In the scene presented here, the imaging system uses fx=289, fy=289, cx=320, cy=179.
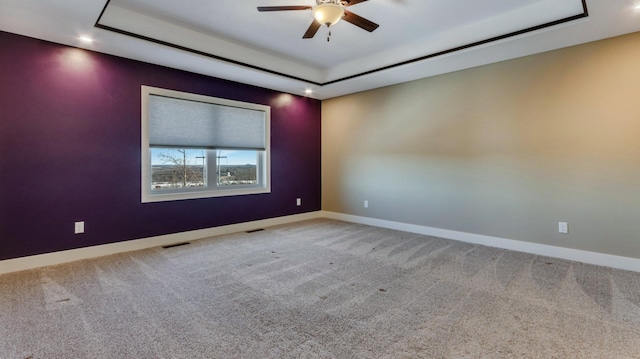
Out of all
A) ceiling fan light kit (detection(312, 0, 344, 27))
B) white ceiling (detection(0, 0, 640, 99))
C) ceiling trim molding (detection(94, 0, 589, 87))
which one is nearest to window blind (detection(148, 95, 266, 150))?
white ceiling (detection(0, 0, 640, 99))

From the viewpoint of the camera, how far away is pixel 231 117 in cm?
465

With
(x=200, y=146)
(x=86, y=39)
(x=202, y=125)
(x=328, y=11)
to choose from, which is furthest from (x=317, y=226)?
(x=86, y=39)

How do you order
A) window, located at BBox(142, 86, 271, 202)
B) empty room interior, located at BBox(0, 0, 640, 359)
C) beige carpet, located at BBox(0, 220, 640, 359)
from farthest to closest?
window, located at BBox(142, 86, 271, 202)
empty room interior, located at BBox(0, 0, 640, 359)
beige carpet, located at BBox(0, 220, 640, 359)

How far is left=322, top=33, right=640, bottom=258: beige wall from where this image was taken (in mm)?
3074

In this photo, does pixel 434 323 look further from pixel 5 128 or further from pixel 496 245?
pixel 5 128

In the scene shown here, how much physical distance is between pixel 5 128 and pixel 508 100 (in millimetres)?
5708

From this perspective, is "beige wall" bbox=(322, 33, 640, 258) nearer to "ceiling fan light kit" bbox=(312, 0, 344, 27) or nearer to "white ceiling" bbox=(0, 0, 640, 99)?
"white ceiling" bbox=(0, 0, 640, 99)

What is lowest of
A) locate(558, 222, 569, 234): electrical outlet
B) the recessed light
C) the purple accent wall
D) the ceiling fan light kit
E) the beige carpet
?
the beige carpet

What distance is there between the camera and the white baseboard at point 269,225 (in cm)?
304

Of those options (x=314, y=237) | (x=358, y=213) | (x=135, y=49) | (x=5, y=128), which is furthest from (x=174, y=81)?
(x=358, y=213)

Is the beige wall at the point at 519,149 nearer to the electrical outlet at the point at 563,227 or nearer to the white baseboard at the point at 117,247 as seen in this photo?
the electrical outlet at the point at 563,227

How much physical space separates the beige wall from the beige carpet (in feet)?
1.94

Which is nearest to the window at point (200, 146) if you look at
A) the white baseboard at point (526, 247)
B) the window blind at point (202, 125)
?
the window blind at point (202, 125)

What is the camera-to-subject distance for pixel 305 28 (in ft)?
11.4
